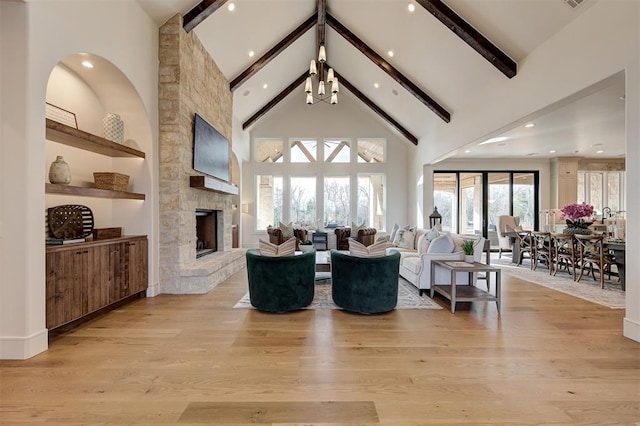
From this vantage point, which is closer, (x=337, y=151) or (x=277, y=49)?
(x=277, y=49)

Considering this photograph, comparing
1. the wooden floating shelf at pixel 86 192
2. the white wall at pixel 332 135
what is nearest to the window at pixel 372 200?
the white wall at pixel 332 135

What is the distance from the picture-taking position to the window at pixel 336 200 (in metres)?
9.70

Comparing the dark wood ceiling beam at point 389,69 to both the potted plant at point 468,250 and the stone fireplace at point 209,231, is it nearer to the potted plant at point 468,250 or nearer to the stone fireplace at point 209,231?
the potted plant at point 468,250

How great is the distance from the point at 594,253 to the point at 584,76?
337 centimetres

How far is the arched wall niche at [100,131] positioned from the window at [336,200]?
592 cm

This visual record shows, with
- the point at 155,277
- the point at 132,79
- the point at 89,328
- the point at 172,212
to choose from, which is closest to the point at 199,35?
the point at 132,79

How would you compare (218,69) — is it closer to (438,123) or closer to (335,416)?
Answer: (438,123)

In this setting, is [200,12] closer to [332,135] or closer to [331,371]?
[331,371]

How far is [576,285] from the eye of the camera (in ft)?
16.9

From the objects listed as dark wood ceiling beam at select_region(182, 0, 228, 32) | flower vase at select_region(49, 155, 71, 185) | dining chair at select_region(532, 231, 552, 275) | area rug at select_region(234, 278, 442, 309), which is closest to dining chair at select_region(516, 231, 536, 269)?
dining chair at select_region(532, 231, 552, 275)

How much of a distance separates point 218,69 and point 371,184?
18.3ft

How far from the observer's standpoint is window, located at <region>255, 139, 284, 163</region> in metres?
9.73

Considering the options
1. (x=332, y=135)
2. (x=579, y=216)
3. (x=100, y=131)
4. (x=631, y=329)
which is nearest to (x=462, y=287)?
(x=631, y=329)

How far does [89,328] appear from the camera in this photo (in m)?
3.18
